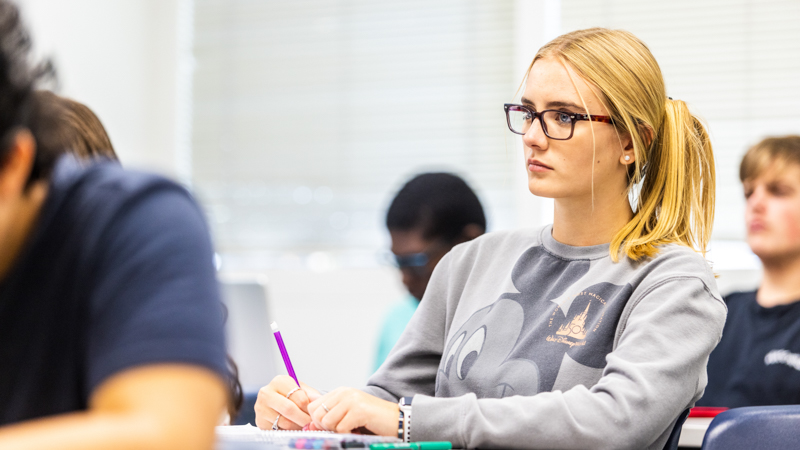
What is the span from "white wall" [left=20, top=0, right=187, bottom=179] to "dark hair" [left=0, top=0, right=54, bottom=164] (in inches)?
99.0

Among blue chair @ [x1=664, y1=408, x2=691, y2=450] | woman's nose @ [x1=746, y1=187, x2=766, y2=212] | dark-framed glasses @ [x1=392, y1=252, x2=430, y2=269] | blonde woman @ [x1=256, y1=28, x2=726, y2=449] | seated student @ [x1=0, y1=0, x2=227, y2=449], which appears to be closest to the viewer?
seated student @ [x1=0, y1=0, x2=227, y2=449]

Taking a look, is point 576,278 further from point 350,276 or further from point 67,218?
point 350,276

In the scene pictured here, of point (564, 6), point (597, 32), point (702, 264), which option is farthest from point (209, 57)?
point (702, 264)

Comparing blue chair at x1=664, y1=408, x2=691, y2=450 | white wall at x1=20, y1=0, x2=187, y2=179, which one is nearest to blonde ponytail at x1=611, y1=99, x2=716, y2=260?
blue chair at x1=664, y1=408, x2=691, y2=450

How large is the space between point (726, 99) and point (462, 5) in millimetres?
1138

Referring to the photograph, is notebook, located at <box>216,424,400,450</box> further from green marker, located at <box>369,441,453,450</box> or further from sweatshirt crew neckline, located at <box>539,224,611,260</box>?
sweatshirt crew neckline, located at <box>539,224,611,260</box>

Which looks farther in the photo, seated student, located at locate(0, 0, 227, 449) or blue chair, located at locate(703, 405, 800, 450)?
blue chair, located at locate(703, 405, 800, 450)

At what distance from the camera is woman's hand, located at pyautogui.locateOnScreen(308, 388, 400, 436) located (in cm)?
99

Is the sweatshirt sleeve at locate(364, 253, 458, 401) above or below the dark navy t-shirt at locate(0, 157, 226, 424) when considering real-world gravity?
below

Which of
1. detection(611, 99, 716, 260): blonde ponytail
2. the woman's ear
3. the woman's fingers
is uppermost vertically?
the woman's ear

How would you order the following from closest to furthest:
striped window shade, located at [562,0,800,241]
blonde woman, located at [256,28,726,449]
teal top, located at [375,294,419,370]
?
blonde woman, located at [256,28,726,449], teal top, located at [375,294,419,370], striped window shade, located at [562,0,800,241]

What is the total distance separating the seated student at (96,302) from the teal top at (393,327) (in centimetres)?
169

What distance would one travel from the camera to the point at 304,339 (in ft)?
9.79

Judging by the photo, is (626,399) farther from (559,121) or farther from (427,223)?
(427,223)
